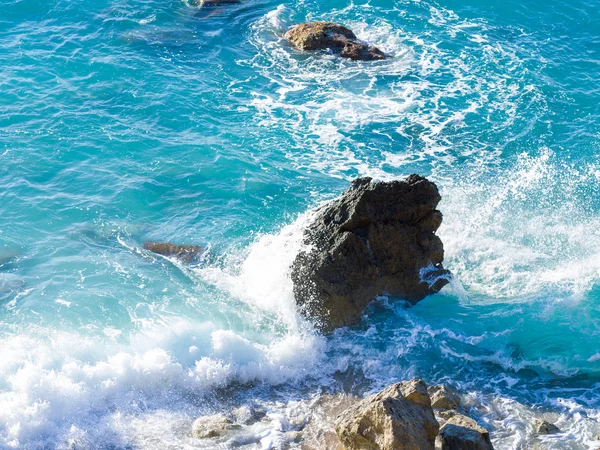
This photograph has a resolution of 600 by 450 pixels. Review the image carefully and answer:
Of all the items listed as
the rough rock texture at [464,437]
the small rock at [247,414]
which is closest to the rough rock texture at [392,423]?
the rough rock texture at [464,437]

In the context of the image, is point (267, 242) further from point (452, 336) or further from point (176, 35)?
point (176, 35)

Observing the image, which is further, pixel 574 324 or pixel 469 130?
pixel 469 130

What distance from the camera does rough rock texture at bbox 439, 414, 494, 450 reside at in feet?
37.7

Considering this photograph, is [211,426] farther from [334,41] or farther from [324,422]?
[334,41]

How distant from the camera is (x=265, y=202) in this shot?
19.4 m

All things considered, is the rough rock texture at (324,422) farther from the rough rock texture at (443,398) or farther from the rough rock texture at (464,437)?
the rough rock texture at (464,437)

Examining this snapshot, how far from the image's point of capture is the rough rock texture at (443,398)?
42.8ft

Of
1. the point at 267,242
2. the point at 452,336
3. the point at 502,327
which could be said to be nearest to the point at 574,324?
the point at 502,327

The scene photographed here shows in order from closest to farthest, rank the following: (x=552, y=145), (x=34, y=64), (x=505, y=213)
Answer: (x=505, y=213) → (x=552, y=145) → (x=34, y=64)

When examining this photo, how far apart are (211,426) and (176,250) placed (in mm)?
5701

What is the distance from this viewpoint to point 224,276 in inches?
662

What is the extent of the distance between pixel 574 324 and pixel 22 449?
35.2 feet

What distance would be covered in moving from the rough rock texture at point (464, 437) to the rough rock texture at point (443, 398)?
3.28 feet

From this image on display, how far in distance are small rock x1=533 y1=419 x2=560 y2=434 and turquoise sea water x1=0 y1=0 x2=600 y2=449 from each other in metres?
0.16
